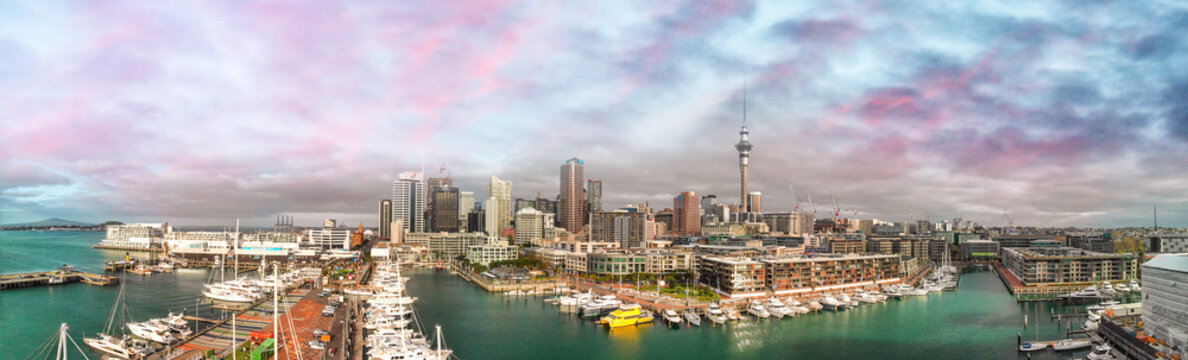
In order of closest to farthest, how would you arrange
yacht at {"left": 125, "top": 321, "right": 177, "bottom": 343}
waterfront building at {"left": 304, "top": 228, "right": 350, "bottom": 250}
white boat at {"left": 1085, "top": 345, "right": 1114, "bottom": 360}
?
1. white boat at {"left": 1085, "top": 345, "right": 1114, "bottom": 360}
2. yacht at {"left": 125, "top": 321, "right": 177, "bottom": 343}
3. waterfront building at {"left": 304, "top": 228, "right": 350, "bottom": 250}

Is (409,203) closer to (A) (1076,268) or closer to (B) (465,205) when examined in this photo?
(B) (465,205)

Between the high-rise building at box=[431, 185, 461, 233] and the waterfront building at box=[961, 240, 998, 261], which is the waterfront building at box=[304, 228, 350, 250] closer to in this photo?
the high-rise building at box=[431, 185, 461, 233]

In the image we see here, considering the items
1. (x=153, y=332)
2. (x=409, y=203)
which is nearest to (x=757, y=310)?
(x=153, y=332)

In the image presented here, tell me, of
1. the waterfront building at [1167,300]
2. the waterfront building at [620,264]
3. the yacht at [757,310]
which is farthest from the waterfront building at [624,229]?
the waterfront building at [1167,300]

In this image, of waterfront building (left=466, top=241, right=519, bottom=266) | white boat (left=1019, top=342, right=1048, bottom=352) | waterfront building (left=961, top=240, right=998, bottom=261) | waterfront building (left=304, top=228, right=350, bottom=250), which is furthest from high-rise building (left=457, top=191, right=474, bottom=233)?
white boat (left=1019, top=342, right=1048, bottom=352)

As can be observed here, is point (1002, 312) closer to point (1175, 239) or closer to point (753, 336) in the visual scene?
point (753, 336)

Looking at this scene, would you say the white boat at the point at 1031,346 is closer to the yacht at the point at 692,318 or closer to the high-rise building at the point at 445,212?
the yacht at the point at 692,318
